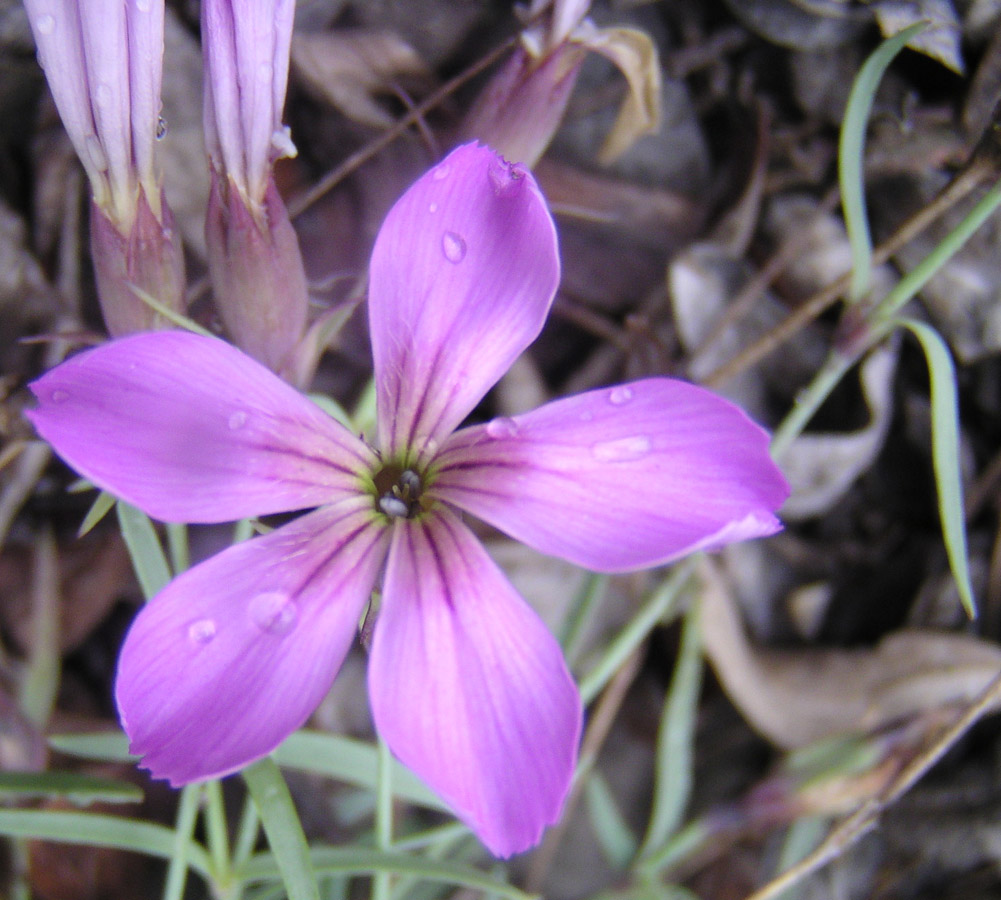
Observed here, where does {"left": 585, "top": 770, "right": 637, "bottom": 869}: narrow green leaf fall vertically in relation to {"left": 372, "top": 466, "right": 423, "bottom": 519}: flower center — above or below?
below

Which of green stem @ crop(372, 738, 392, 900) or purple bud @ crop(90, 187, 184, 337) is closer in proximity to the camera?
purple bud @ crop(90, 187, 184, 337)

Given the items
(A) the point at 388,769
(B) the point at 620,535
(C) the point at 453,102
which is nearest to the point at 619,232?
(C) the point at 453,102

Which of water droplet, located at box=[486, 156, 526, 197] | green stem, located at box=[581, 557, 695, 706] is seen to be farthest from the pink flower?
green stem, located at box=[581, 557, 695, 706]

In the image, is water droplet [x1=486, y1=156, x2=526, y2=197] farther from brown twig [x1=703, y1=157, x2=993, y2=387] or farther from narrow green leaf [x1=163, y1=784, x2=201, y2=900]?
narrow green leaf [x1=163, y1=784, x2=201, y2=900]

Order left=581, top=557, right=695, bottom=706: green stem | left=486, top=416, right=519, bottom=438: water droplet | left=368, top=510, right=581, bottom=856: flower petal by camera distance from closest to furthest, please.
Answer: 1. left=368, top=510, right=581, bottom=856: flower petal
2. left=486, top=416, right=519, bottom=438: water droplet
3. left=581, top=557, right=695, bottom=706: green stem

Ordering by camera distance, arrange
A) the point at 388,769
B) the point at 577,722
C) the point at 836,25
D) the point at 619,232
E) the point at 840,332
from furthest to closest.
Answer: the point at 619,232 → the point at 836,25 → the point at 840,332 → the point at 388,769 → the point at 577,722

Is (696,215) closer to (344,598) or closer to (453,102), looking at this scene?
(453,102)

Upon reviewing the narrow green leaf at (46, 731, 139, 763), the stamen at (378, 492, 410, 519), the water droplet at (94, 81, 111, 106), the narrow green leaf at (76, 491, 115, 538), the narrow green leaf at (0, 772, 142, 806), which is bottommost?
the narrow green leaf at (46, 731, 139, 763)

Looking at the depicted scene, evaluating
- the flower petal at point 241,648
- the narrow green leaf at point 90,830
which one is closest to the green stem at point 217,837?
the narrow green leaf at point 90,830
